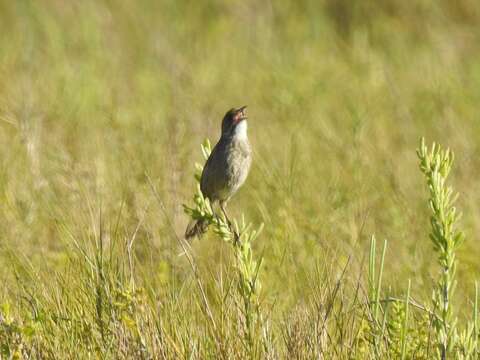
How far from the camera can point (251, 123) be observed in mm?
8094

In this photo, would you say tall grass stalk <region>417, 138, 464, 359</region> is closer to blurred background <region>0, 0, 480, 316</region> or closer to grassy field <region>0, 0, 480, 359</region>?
grassy field <region>0, 0, 480, 359</region>

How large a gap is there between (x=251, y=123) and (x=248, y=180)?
1.78 meters

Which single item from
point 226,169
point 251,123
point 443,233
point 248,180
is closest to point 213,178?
point 226,169

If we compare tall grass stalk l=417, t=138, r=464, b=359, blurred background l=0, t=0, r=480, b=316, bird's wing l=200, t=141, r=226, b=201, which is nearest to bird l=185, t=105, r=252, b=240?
bird's wing l=200, t=141, r=226, b=201

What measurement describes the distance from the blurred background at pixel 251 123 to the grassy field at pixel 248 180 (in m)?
0.02

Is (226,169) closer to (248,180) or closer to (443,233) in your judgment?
(248,180)

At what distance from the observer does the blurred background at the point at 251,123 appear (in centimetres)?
511

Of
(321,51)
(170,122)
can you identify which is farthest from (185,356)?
(321,51)

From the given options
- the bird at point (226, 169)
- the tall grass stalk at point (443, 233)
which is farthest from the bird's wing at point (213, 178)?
the tall grass stalk at point (443, 233)

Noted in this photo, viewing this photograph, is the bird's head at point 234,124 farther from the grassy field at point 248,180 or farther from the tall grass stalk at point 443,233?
the tall grass stalk at point 443,233

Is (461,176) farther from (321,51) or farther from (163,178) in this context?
(321,51)

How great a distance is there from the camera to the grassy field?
149 inches

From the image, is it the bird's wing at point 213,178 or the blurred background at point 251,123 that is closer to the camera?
the blurred background at point 251,123

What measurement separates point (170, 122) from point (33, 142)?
113 cm
